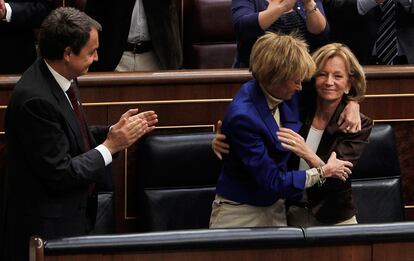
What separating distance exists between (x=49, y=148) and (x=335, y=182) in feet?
2.17

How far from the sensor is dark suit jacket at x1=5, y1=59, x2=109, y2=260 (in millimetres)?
2141

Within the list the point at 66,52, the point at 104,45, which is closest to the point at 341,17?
the point at 104,45

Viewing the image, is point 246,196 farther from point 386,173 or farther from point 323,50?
point 386,173

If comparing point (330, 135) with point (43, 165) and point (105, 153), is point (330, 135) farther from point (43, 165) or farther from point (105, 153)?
point (43, 165)

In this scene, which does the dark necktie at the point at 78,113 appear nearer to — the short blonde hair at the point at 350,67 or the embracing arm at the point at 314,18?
the short blonde hair at the point at 350,67

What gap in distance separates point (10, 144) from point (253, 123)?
54cm

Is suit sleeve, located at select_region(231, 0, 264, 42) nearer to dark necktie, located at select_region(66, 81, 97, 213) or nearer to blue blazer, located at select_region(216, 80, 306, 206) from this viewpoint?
blue blazer, located at select_region(216, 80, 306, 206)

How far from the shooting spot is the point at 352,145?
7.67 ft

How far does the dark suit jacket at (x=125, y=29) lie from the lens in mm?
3088

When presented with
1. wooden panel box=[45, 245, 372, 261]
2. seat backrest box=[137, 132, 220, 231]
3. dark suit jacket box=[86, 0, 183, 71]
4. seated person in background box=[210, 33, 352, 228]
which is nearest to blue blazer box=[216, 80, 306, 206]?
seated person in background box=[210, 33, 352, 228]

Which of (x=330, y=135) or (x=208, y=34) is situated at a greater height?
(x=208, y=34)

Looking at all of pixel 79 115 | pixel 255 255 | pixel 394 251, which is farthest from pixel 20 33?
pixel 394 251

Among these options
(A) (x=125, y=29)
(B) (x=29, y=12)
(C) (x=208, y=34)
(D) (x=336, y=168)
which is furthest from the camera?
(C) (x=208, y=34)

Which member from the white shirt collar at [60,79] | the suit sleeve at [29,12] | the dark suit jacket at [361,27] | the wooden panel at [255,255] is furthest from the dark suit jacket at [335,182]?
the suit sleeve at [29,12]
